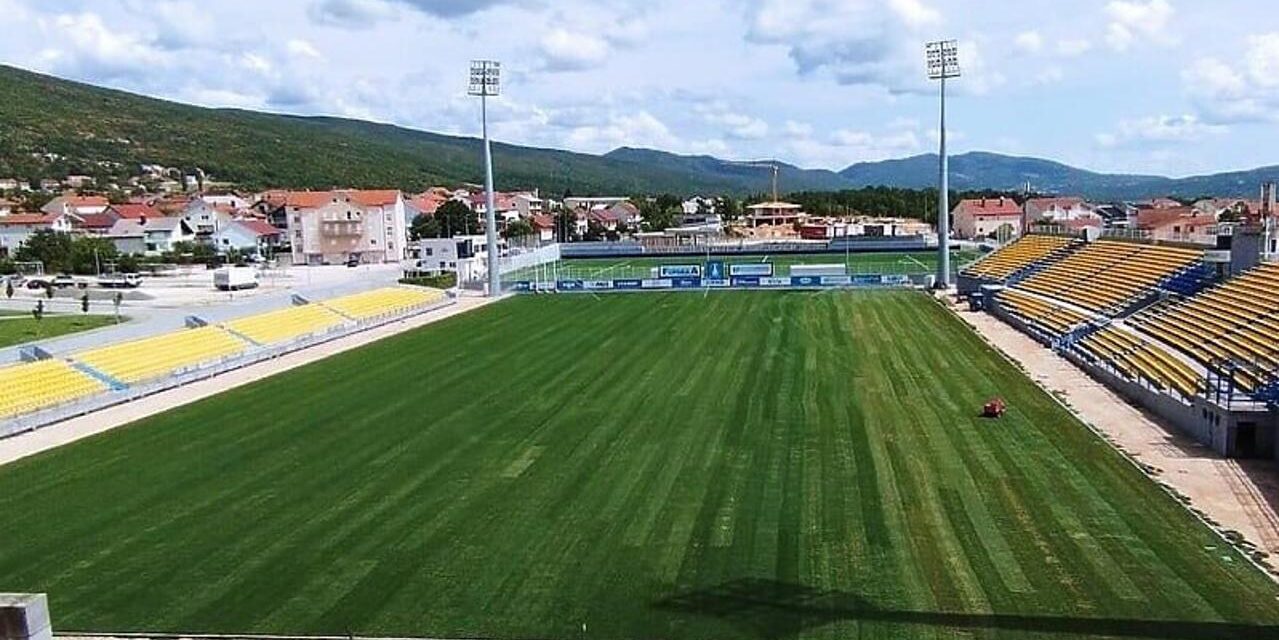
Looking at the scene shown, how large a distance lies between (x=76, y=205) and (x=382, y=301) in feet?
286

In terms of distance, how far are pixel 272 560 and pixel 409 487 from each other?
3.29 meters

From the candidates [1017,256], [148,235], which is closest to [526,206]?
[148,235]

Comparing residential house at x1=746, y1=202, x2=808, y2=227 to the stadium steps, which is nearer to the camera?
the stadium steps

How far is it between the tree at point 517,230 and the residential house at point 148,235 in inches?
1189

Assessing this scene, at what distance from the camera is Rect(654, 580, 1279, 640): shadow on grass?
9609mm

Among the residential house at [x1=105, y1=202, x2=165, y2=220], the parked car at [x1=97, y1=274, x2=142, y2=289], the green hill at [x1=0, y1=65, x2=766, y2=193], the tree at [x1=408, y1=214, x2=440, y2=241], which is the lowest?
the parked car at [x1=97, y1=274, x2=142, y2=289]

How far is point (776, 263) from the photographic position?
71.7m

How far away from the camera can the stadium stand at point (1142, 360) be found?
1933cm

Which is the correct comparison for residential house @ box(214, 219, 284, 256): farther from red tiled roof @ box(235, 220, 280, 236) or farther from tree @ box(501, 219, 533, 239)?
tree @ box(501, 219, 533, 239)

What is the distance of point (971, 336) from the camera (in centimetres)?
3130

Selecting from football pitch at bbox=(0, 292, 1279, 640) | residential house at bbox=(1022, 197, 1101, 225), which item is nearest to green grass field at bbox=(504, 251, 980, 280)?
residential house at bbox=(1022, 197, 1101, 225)

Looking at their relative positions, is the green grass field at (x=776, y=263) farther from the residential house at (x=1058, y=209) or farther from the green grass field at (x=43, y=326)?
the residential house at (x=1058, y=209)

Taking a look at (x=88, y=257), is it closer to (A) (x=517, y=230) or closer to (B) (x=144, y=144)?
(A) (x=517, y=230)

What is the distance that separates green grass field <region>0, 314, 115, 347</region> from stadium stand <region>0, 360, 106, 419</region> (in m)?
12.5
